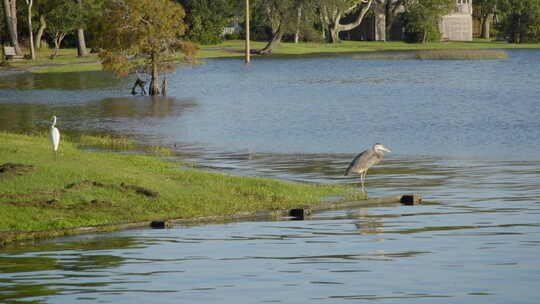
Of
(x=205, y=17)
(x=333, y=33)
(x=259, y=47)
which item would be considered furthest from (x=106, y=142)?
(x=333, y=33)

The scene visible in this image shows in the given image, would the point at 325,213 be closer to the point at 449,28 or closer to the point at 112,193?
the point at 112,193

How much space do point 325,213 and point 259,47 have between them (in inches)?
4114

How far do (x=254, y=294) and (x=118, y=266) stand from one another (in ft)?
9.21

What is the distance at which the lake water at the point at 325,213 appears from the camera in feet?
45.3

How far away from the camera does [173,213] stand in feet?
63.8

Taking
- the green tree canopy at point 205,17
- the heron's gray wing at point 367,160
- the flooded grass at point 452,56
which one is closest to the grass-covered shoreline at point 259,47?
the green tree canopy at point 205,17

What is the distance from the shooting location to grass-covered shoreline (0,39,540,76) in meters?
85.2

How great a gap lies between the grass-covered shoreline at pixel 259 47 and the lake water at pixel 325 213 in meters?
23.3

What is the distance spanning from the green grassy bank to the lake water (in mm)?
828

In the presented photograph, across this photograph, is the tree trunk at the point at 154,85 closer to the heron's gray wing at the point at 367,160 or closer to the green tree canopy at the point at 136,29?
the green tree canopy at the point at 136,29

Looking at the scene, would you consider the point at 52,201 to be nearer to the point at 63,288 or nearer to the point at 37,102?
the point at 63,288

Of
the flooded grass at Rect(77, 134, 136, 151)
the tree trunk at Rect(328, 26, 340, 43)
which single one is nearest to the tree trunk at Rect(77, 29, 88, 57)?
the tree trunk at Rect(328, 26, 340, 43)

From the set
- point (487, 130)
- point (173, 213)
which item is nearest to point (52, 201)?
point (173, 213)

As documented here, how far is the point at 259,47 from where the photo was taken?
123750mm
